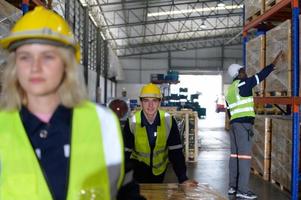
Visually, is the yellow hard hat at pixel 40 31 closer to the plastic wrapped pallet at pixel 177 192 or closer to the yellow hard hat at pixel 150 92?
the plastic wrapped pallet at pixel 177 192

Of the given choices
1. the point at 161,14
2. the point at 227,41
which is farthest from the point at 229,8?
the point at 227,41

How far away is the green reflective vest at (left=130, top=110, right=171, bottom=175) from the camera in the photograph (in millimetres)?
3928

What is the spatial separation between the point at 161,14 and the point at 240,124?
697 inches

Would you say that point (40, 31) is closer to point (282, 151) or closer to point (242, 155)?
point (242, 155)

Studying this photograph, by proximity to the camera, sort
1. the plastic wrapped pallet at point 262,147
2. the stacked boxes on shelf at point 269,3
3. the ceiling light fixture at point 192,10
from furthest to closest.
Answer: the ceiling light fixture at point 192,10
the plastic wrapped pallet at point 262,147
the stacked boxes on shelf at point 269,3

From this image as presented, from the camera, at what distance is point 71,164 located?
140 centimetres

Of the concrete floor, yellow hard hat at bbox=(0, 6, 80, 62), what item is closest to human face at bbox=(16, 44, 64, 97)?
yellow hard hat at bbox=(0, 6, 80, 62)

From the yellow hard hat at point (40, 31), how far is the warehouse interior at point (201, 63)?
8.3 inches

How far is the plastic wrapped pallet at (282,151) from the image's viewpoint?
6594mm

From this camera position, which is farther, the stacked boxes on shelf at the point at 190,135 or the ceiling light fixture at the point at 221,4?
the ceiling light fixture at the point at 221,4

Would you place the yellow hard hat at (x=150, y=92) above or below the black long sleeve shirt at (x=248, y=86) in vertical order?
below

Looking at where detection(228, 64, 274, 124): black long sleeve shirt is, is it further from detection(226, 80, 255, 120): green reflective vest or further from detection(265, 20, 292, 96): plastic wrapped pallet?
detection(265, 20, 292, 96): plastic wrapped pallet

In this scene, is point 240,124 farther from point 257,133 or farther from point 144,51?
point 144,51

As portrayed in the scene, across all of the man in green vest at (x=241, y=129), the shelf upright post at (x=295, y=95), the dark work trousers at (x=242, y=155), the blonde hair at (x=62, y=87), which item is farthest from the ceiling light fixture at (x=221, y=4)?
the blonde hair at (x=62, y=87)
